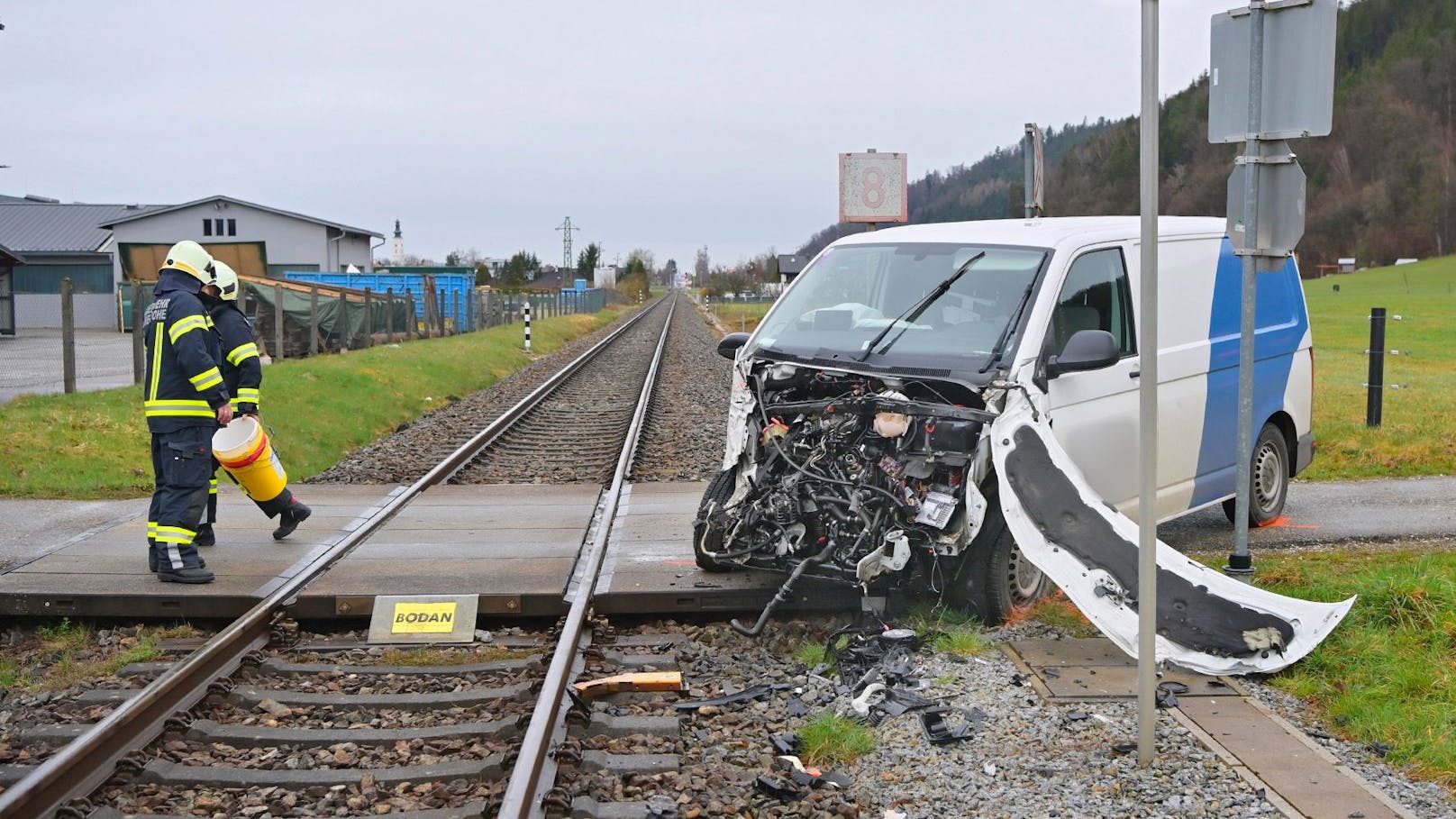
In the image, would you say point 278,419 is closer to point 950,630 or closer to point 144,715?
point 144,715

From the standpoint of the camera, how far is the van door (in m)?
7.12

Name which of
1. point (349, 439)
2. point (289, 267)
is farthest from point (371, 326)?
point (289, 267)

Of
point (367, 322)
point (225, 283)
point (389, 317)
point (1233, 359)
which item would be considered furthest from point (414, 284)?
point (1233, 359)

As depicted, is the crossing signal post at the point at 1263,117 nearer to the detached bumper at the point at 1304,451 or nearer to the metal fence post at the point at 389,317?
the detached bumper at the point at 1304,451

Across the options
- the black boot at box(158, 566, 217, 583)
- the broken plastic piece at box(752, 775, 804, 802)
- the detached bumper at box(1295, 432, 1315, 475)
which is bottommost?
the broken plastic piece at box(752, 775, 804, 802)

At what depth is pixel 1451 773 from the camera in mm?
4691

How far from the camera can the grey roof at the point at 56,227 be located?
59.2 meters

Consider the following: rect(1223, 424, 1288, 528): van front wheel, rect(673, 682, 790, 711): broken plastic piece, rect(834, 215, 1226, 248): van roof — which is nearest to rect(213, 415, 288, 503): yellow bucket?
rect(834, 215, 1226, 248): van roof

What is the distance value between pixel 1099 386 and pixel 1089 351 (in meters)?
0.82

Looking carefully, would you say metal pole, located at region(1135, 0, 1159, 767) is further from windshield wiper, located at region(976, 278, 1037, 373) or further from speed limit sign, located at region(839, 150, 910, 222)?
speed limit sign, located at region(839, 150, 910, 222)

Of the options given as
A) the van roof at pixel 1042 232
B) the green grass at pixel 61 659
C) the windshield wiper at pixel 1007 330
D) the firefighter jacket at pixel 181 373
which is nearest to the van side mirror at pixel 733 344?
the van roof at pixel 1042 232

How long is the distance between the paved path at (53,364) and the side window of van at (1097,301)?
41.9ft

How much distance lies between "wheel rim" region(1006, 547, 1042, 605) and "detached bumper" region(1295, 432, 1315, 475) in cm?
338

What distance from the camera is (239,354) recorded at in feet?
27.1
